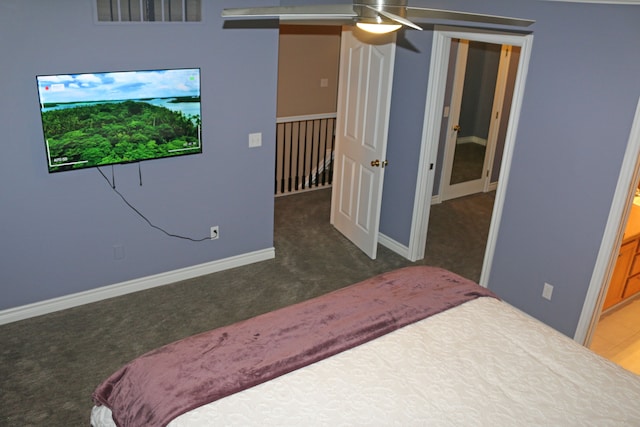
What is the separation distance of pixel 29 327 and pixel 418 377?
2.95m

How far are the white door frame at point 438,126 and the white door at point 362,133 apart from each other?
35 centimetres

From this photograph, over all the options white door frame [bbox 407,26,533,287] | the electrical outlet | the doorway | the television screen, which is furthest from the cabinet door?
the television screen

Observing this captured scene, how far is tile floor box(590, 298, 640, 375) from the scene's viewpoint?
13.5 feet

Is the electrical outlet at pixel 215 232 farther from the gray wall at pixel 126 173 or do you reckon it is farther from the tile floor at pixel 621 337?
the tile floor at pixel 621 337

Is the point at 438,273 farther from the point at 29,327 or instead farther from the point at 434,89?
the point at 29,327

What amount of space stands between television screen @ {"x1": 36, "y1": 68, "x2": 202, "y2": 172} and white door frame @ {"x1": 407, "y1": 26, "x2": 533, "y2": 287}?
1.96m

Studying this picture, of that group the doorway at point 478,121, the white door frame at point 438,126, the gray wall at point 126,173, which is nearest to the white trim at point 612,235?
the white door frame at point 438,126

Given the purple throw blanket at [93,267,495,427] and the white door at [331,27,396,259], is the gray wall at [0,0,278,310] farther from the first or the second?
the purple throw blanket at [93,267,495,427]

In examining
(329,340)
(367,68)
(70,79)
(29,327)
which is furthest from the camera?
(367,68)

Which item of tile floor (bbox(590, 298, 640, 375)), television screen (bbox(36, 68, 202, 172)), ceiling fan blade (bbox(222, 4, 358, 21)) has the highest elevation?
ceiling fan blade (bbox(222, 4, 358, 21))

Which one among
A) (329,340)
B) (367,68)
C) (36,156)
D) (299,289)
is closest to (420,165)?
(367,68)

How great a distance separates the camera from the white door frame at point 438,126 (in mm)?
4004

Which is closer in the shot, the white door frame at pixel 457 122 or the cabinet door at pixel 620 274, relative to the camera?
the cabinet door at pixel 620 274

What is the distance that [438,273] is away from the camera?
133 inches
